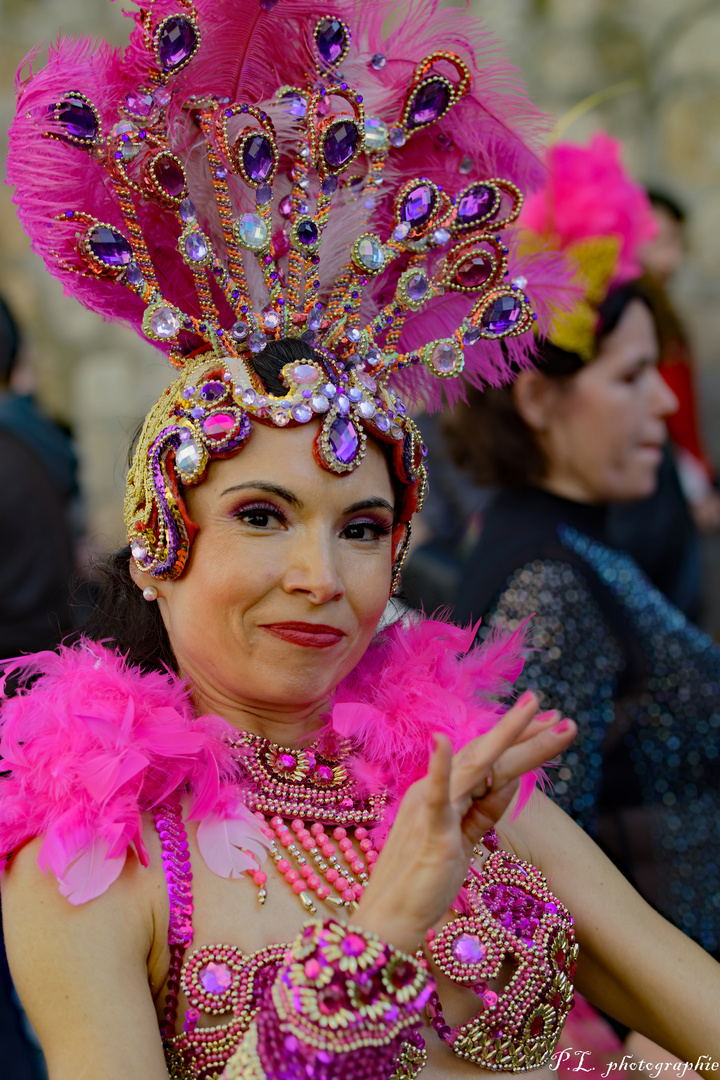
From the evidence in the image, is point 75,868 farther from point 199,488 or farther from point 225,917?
point 199,488

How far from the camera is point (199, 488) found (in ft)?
5.15

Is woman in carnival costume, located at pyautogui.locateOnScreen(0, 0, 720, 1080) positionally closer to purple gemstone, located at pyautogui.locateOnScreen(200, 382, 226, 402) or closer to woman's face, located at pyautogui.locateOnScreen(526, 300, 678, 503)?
purple gemstone, located at pyautogui.locateOnScreen(200, 382, 226, 402)

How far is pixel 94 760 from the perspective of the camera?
1470 mm

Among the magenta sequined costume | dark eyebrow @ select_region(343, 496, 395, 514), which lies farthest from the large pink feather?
the magenta sequined costume

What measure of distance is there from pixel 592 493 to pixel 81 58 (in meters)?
A: 1.84

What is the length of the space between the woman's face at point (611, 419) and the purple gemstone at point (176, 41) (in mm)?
1618

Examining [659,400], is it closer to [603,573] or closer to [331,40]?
[603,573]

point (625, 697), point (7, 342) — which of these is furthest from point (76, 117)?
point (7, 342)

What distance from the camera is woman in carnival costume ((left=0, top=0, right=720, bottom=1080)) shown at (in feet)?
4.51

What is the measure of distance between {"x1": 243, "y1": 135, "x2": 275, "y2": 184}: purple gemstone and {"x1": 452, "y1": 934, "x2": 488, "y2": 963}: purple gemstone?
1.18 m

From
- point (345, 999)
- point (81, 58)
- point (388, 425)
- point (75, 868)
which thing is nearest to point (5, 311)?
point (81, 58)

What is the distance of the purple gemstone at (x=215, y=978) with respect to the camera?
1379 mm

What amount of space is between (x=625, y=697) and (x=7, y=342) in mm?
2376

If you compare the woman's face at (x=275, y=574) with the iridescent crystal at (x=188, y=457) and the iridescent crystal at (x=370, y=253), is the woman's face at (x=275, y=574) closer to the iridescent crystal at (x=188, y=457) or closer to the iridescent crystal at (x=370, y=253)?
the iridescent crystal at (x=188, y=457)
